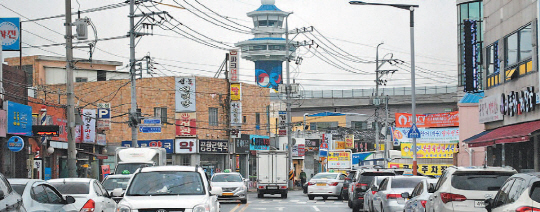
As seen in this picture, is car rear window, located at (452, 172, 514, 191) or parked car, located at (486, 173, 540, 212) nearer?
parked car, located at (486, 173, 540, 212)

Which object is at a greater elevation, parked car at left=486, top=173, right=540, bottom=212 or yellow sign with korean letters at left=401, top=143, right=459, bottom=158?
parked car at left=486, top=173, right=540, bottom=212

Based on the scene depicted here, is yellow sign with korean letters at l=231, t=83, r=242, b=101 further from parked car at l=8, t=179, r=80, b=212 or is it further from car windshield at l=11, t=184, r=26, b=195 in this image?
car windshield at l=11, t=184, r=26, b=195

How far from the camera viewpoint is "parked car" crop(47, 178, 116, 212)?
1786 cm

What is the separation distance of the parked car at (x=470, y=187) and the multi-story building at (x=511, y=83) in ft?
28.4

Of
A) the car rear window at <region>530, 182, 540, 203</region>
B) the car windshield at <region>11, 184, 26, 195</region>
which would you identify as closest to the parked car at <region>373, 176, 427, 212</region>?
the car windshield at <region>11, 184, 26, 195</region>

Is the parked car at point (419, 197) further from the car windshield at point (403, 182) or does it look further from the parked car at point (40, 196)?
the parked car at point (40, 196)

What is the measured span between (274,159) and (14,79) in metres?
16.3

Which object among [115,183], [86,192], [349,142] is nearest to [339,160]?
[349,142]

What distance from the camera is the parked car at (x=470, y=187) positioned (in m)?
15.6

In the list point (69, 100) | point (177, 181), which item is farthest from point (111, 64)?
point (177, 181)


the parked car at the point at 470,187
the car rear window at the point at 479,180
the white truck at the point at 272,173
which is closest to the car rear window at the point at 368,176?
the parked car at the point at 470,187

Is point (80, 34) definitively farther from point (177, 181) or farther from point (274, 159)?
point (177, 181)

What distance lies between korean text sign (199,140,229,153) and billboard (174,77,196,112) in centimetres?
281

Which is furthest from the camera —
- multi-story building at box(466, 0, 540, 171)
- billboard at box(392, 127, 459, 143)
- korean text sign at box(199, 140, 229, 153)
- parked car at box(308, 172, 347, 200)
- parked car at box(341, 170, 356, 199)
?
korean text sign at box(199, 140, 229, 153)
